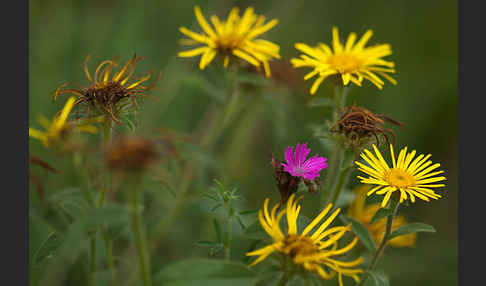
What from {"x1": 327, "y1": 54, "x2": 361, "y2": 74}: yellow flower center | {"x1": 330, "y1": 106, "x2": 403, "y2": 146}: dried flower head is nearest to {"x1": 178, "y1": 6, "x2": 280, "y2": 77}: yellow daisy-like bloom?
{"x1": 327, "y1": 54, "x2": 361, "y2": 74}: yellow flower center

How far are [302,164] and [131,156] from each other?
2.07 feet

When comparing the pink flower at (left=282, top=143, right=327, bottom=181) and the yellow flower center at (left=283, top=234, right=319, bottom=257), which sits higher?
the pink flower at (left=282, top=143, right=327, bottom=181)

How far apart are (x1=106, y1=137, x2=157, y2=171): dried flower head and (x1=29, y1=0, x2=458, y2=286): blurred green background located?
1.20m

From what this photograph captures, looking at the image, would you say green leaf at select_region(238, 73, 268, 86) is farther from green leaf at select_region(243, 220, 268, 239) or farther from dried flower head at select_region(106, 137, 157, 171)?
dried flower head at select_region(106, 137, 157, 171)

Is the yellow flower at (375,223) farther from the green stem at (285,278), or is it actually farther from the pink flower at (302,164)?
the green stem at (285,278)

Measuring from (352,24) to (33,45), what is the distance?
2394 mm

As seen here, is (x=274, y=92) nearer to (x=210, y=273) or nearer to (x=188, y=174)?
(x=188, y=174)

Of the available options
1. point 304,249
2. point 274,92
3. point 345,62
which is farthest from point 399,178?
point 274,92

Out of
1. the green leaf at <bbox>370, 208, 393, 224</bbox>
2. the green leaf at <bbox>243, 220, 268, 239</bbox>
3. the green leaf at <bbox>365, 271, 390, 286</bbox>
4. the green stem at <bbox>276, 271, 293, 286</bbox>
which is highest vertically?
the green leaf at <bbox>370, 208, 393, 224</bbox>

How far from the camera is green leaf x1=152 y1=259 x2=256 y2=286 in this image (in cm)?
129

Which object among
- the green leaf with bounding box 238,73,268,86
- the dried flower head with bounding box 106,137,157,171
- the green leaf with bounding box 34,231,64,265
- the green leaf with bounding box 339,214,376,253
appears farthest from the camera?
the green leaf with bounding box 238,73,268,86

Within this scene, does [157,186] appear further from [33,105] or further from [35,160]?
[33,105]

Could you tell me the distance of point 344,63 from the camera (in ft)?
6.28

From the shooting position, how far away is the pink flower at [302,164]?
1.48m
